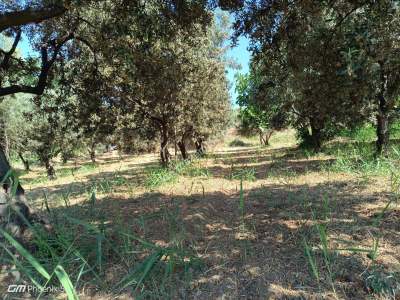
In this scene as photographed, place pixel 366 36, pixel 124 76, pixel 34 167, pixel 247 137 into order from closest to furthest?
pixel 366 36
pixel 124 76
pixel 34 167
pixel 247 137

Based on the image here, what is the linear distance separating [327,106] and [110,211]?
7.20 m

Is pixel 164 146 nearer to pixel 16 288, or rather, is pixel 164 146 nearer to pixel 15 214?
pixel 15 214

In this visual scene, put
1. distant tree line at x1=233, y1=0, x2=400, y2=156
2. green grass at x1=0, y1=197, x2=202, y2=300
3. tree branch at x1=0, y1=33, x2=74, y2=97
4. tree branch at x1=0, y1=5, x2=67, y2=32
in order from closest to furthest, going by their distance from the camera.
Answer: green grass at x1=0, y1=197, x2=202, y2=300 → tree branch at x1=0, y1=5, x2=67, y2=32 → distant tree line at x1=233, y1=0, x2=400, y2=156 → tree branch at x1=0, y1=33, x2=74, y2=97

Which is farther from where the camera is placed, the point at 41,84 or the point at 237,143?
the point at 237,143

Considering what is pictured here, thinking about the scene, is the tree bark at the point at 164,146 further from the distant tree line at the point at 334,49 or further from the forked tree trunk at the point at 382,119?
the forked tree trunk at the point at 382,119

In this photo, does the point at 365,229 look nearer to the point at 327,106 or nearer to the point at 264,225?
the point at 264,225

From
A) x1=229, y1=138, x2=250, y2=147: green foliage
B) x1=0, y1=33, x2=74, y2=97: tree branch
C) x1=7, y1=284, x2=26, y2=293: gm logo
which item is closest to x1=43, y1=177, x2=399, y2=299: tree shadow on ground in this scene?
x1=7, y1=284, x2=26, y2=293: gm logo

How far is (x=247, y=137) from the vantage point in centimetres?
5409

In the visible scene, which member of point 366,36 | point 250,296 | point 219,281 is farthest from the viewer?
point 366,36

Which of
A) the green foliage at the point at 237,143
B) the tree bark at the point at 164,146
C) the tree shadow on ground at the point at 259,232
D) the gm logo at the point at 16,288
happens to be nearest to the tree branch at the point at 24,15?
the tree shadow on ground at the point at 259,232

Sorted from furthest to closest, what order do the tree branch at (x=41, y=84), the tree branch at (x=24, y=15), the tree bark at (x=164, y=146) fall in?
1. the tree bark at (x=164, y=146)
2. the tree branch at (x=41, y=84)
3. the tree branch at (x=24, y=15)

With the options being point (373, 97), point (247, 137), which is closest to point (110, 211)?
point (373, 97)

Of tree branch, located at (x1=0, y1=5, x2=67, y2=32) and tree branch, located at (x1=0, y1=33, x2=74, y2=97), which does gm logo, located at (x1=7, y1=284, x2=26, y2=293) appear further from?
tree branch, located at (x1=0, y1=33, x2=74, y2=97)

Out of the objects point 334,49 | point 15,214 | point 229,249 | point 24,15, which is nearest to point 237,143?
point 334,49
